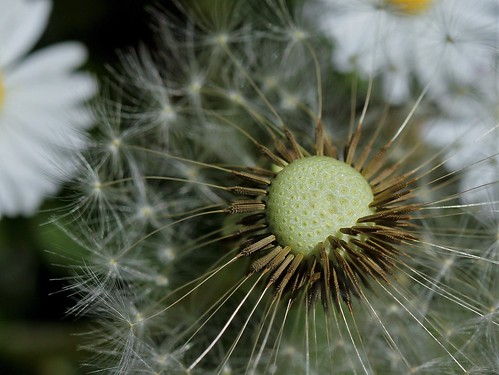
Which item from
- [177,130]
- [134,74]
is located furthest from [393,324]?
[134,74]

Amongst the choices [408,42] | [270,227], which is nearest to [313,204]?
[270,227]

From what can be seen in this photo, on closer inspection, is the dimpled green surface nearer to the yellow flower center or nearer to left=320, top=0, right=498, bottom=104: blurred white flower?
left=320, top=0, right=498, bottom=104: blurred white flower

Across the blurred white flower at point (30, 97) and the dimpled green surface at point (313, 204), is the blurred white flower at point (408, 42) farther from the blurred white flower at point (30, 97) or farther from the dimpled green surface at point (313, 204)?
the blurred white flower at point (30, 97)

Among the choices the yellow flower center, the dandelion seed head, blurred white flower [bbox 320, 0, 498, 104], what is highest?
the yellow flower center

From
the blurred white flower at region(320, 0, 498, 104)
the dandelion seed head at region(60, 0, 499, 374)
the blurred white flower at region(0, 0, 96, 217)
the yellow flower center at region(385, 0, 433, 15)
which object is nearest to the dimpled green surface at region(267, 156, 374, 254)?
the dandelion seed head at region(60, 0, 499, 374)

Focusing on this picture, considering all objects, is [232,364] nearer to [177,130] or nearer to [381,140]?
[177,130]

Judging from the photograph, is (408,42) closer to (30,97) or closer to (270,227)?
(270,227)
